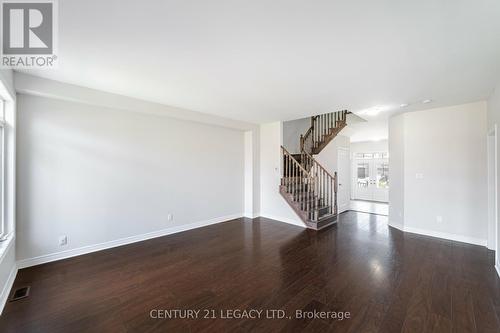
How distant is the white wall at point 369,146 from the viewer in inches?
373

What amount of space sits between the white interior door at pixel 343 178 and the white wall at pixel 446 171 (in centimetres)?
200

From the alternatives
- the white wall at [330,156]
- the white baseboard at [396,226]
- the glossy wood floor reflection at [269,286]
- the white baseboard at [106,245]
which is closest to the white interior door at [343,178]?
the white wall at [330,156]

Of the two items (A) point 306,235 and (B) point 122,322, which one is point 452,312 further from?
(B) point 122,322

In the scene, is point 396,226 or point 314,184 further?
point 314,184

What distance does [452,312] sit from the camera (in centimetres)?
224

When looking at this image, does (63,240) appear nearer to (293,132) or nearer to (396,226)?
(293,132)

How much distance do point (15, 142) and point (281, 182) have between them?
513cm

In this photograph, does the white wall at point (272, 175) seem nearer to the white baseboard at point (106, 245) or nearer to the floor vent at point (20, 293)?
the white baseboard at point (106, 245)

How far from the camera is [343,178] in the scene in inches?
289

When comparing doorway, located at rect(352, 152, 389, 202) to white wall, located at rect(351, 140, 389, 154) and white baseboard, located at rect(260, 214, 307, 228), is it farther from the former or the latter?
white baseboard, located at rect(260, 214, 307, 228)

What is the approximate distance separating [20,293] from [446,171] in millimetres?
7224

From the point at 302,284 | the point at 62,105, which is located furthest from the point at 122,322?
the point at 62,105

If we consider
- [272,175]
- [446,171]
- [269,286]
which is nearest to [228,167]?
[272,175]

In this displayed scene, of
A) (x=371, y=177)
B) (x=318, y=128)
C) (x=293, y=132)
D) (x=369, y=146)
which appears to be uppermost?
(x=318, y=128)
